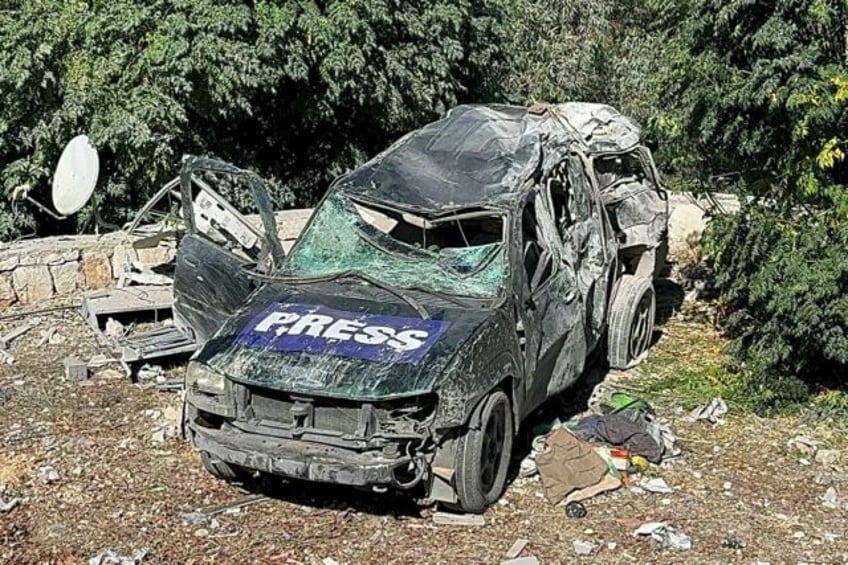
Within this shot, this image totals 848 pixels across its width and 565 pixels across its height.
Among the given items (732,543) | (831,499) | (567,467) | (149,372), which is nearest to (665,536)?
(732,543)

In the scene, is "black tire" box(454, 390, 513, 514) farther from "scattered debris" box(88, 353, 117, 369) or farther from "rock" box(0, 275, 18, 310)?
"rock" box(0, 275, 18, 310)

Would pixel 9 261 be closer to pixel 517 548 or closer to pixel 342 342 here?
pixel 342 342

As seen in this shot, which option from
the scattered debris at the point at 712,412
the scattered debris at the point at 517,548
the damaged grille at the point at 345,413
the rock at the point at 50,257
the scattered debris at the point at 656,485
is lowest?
the scattered debris at the point at 712,412

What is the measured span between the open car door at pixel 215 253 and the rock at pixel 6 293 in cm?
283

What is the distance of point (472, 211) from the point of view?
25.5 ft

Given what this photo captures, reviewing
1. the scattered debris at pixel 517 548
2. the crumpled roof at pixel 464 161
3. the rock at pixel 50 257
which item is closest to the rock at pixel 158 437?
the crumpled roof at pixel 464 161

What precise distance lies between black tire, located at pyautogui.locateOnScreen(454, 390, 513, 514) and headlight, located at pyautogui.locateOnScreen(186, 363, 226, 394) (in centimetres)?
148

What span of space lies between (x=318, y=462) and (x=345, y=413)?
330mm

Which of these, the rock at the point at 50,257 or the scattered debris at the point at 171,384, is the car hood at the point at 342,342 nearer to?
the scattered debris at the point at 171,384

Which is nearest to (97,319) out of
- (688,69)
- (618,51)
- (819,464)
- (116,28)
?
(116,28)

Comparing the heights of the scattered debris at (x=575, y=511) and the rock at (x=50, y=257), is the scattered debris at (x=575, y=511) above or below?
below

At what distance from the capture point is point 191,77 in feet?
39.6

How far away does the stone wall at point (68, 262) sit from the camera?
1122 centimetres

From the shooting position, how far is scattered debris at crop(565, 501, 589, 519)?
22.6ft
